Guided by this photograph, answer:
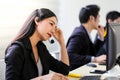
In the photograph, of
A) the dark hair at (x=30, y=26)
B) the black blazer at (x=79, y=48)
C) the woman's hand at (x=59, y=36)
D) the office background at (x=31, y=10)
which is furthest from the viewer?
the black blazer at (x=79, y=48)

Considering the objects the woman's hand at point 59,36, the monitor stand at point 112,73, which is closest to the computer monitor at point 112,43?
the monitor stand at point 112,73

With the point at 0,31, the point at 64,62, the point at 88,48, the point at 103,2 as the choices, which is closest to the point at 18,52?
the point at 64,62

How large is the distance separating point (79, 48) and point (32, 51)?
918mm

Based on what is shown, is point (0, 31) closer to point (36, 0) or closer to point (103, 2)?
point (36, 0)

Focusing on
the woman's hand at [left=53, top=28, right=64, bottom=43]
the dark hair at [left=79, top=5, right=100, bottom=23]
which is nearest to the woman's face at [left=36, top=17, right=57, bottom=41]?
the woman's hand at [left=53, top=28, right=64, bottom=43]

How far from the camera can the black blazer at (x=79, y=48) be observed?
2.50 metres

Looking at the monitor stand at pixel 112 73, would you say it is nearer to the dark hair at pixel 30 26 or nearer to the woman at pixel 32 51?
the woman at pixel 32 51

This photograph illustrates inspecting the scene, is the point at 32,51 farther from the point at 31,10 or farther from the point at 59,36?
the point at 31,10

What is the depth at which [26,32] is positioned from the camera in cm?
171

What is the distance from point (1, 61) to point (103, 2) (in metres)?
2.23

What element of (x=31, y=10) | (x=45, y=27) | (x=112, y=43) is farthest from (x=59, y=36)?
(x=31, y=10)

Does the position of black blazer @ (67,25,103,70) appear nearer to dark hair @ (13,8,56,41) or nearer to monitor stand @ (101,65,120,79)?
monitor stand @ (101,65,120,79)

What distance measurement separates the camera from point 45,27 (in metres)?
1.76

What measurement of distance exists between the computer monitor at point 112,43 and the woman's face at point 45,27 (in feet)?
1.42
